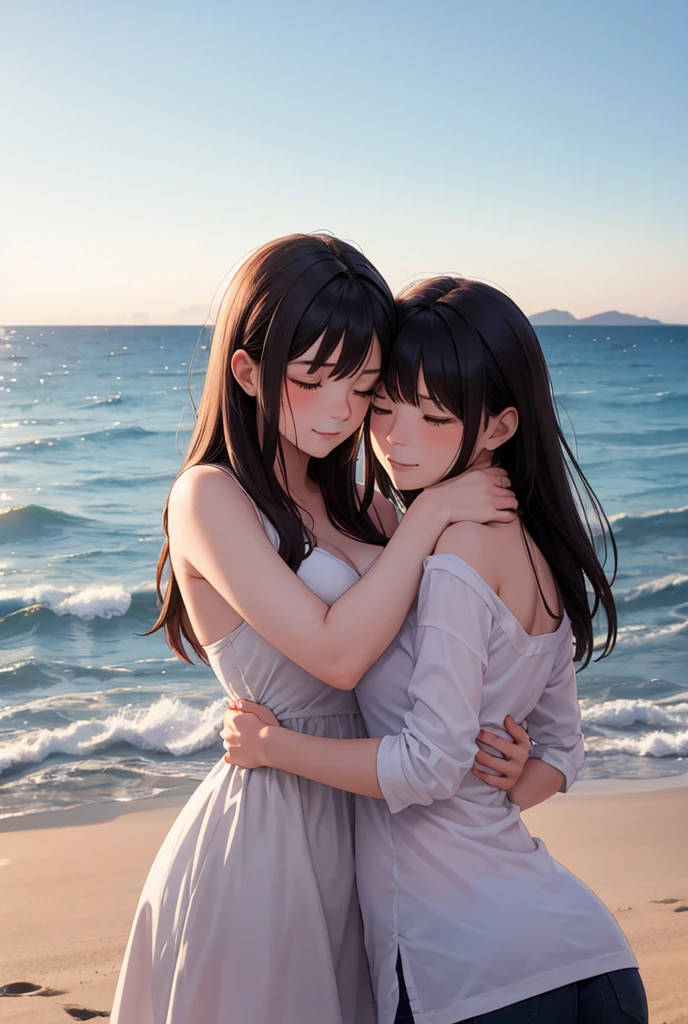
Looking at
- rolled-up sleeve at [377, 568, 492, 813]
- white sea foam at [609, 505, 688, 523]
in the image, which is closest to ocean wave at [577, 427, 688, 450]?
white sea foam at [609, 505, 688, 523]

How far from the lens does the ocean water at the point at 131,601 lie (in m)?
6.04

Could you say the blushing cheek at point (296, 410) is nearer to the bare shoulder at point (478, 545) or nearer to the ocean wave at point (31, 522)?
the bare shoulder at point (478, 545)

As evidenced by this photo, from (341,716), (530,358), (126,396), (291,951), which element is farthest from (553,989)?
(126,396)

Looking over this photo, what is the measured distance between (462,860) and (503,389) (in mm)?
844

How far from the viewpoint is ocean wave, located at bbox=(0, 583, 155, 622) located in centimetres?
1013

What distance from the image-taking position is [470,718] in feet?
5.42

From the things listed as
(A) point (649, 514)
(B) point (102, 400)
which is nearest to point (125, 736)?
(A) point (649, 514)

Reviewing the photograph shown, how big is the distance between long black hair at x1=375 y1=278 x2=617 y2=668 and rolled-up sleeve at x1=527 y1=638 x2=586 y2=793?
0.10 m

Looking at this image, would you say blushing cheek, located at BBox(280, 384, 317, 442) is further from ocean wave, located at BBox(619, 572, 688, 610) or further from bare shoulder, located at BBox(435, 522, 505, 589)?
ocean wave, located at BBox(619, 572, 688, 610)

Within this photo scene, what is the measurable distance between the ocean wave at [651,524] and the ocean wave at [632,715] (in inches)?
261

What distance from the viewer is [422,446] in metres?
1.85

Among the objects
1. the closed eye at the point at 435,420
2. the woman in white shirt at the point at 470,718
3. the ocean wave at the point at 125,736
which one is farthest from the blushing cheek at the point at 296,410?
the ocean wave at the point at 125,736

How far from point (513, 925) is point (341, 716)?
0.61 m

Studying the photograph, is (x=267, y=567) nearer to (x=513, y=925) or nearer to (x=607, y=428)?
(x=513, y=925)
